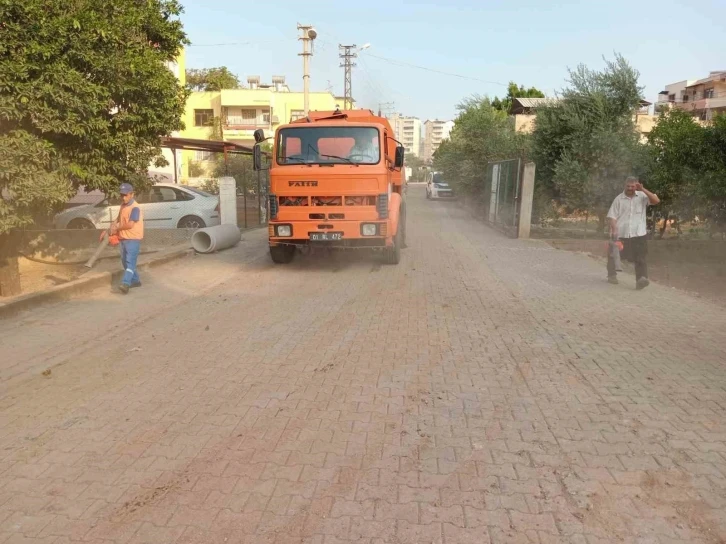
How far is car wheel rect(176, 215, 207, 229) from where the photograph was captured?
14836 mm

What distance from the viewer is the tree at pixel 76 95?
6.69m

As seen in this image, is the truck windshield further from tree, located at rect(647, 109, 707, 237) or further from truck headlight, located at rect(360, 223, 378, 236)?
tree, located at rect(647, 109, 707, 237)

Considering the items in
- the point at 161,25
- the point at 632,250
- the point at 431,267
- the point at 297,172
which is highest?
the point at 161,25

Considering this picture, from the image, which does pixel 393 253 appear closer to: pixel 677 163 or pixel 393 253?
pixel 393 253

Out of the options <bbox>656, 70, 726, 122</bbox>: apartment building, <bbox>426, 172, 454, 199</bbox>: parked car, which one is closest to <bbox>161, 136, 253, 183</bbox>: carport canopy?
<bbox>426, 172, 454, 199</bbox>: parked car

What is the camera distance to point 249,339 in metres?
6.23

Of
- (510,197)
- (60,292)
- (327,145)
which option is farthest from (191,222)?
(510,197)

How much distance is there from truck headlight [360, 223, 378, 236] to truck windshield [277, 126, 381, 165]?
3.82 ft

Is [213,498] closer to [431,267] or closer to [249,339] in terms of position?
[249,339]

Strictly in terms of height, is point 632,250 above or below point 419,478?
above

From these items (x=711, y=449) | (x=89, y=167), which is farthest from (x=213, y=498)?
(x=89, y=167)

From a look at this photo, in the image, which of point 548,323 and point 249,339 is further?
point 548,323

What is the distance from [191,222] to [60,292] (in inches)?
279

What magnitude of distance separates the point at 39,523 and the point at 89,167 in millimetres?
6621
